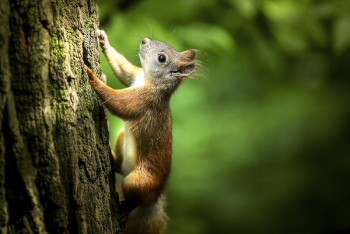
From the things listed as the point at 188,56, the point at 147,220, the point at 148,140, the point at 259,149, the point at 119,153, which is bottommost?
the point at 147,220

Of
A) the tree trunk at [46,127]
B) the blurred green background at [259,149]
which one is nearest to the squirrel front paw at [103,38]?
the tree trunk at [46,127]

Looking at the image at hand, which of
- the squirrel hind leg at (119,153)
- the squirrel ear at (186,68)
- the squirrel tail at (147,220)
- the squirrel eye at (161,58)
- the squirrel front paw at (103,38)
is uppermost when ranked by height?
the squirrel front paw at (103,38)

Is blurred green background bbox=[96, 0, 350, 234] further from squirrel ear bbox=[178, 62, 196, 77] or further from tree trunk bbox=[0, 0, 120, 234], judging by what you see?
tree trunk bbox=[0, 0, 120, 234]

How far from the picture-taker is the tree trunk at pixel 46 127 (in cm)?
149

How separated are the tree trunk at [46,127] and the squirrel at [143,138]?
652 millimetres

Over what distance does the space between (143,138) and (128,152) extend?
160 mm

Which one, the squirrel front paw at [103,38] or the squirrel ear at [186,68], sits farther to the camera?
the squirrel ear at [186,68]

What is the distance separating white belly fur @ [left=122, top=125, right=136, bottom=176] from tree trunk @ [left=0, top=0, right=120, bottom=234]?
81 centimetres

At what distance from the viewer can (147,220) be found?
279 cm

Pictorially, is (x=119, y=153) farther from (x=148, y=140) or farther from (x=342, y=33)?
(x=342, y=33)

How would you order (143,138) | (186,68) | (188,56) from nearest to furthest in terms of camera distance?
(143,138) → (186,68) → (188,56)

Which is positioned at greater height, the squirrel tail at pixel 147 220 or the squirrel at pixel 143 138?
the squirrel at pixel 143 138

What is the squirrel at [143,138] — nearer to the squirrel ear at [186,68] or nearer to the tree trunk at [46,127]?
the squirrel ear at [186,68]

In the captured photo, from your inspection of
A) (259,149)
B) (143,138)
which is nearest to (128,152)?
(143,138)
